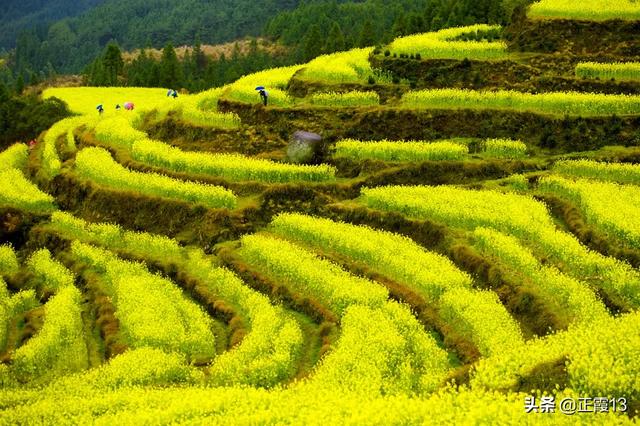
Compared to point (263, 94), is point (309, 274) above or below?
below

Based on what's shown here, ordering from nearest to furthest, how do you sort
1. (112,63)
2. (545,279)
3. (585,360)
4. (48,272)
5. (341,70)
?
(585,360) < (545,279) < (48,272) < (341,70) < (112,63)

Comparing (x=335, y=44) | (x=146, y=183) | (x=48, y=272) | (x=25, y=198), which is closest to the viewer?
(x=48, y=272)

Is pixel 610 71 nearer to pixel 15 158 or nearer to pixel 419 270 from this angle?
pixel 419 270

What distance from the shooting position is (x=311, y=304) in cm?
2264

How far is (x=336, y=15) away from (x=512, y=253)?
15466 cm

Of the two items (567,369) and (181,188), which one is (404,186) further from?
(567,369)

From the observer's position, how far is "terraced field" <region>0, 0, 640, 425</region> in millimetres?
16234

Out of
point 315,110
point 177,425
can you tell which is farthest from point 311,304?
point 315,110

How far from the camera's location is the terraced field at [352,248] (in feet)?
53.3

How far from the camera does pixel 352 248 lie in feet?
82.5

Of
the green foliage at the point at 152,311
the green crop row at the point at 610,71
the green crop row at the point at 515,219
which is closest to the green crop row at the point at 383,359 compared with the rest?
the green foliage at the point at 152,311

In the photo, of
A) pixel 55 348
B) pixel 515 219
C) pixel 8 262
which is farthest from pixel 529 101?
pixel 8 262

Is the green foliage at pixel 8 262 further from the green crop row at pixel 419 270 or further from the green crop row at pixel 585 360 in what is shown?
the green crop row at pixel 585 360

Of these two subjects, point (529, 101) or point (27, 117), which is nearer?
point (529, 101)
